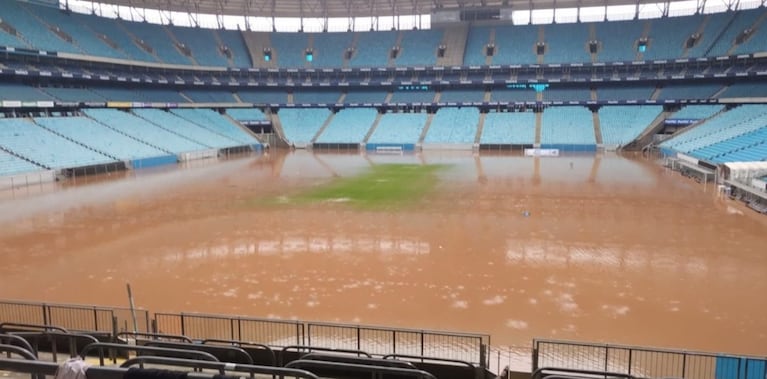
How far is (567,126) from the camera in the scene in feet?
205

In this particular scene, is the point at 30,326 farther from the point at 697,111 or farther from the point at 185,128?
the point at 697,111

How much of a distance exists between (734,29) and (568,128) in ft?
71.0

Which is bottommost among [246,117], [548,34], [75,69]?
[246,117]

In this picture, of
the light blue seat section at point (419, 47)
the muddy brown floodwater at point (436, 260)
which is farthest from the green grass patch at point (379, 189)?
the light blue seat section at point (419, 47)

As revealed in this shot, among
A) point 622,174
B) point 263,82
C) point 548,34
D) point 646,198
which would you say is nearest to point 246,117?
point 263,82

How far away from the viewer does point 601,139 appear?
6000cm

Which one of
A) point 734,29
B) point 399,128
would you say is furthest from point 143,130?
point 734,29

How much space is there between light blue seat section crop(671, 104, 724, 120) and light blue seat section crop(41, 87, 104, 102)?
63.4 m

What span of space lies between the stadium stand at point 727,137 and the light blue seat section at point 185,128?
46140 mm

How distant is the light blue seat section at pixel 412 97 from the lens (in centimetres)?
7144

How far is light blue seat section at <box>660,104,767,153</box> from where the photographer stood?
144 feet

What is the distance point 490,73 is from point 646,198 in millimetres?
45293

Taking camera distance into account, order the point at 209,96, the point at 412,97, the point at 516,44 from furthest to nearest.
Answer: the point at 412,97
the point at 209,96
the point at 516,44

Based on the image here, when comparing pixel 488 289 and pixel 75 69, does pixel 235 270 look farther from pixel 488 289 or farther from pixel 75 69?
pixel 75 69
